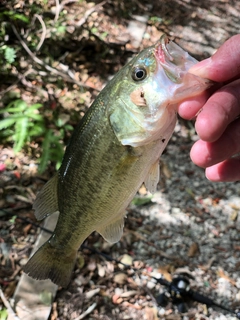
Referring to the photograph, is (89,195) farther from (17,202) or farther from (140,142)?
(17,202)

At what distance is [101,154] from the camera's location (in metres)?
1.95

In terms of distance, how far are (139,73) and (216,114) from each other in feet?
1.41

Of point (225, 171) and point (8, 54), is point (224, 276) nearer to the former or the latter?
point (225, 171)

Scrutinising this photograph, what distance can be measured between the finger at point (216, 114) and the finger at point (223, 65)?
0.26 ft

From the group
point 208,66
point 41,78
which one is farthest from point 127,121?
point 41,78

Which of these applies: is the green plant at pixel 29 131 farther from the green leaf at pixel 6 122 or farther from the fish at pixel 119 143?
the fish at pixel 119 143

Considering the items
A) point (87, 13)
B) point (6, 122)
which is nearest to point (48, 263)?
point (6, 122)

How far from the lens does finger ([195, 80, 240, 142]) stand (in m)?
1.65

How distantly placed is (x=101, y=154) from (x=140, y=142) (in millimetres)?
222

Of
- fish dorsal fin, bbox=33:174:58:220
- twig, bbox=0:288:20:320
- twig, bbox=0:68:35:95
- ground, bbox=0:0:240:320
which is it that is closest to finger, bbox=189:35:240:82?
fish dorsal fin, bbox=33:174:58:220

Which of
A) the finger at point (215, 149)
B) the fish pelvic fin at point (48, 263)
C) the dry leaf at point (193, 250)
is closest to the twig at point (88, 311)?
the fish pelvic fin at point (48, 263)

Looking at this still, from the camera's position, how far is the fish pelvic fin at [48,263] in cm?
235

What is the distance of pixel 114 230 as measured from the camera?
2242mm

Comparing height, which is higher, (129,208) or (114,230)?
(114,230)
